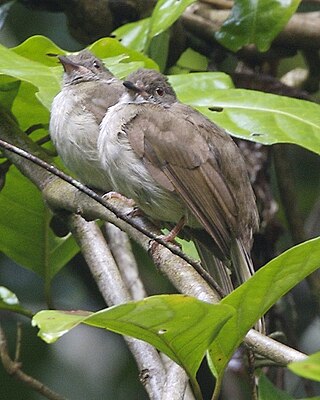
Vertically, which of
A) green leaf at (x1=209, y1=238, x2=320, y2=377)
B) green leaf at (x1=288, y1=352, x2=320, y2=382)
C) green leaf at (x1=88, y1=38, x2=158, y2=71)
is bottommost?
green leaf at (x1=88, y1=38, x2=158, y2=71)

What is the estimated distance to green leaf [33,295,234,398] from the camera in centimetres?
183

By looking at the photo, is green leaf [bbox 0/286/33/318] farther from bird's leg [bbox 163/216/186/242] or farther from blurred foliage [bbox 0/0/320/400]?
bird's leg [bbox 163/216/186/242]

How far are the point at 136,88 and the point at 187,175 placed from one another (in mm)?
562

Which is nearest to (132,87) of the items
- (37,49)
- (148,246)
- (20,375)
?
(37,49)

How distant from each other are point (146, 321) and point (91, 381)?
2.80 m

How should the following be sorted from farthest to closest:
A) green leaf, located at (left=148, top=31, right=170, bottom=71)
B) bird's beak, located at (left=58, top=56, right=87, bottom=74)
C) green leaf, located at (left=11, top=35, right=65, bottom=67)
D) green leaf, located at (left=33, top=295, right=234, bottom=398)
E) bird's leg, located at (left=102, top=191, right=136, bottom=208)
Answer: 1. green leaf, located at (left=148, top=31, right=170, bottom=71)
2. bird's beak, located at (left=58, top=56, right=87, bottom=74)
3. green leaf, located at (left=11, top=35, right=65, bottom=67)
4. bird's leg, located at (left=102, top=191, right=136, bottom=208)
5. green leaf, located at (left=33, top=295, right=234, bottom=398)

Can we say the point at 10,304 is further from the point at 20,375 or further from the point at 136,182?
the point at 136,182

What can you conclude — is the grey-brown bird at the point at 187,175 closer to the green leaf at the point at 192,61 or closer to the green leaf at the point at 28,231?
the green leaf at the point at 28,231

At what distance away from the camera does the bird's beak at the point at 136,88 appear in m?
3.61

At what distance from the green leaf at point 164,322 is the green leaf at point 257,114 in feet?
4.09

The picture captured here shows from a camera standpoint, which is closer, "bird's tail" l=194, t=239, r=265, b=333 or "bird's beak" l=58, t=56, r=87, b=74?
"bird's tail" l=194, t=239, r=265, b=333

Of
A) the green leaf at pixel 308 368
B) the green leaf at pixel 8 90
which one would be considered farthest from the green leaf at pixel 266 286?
the green leaf at pixel 8 90

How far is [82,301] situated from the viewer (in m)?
4.76

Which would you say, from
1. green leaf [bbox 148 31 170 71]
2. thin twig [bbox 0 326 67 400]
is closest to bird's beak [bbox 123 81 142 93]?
green leaf [bbox 148 31 170 71]
